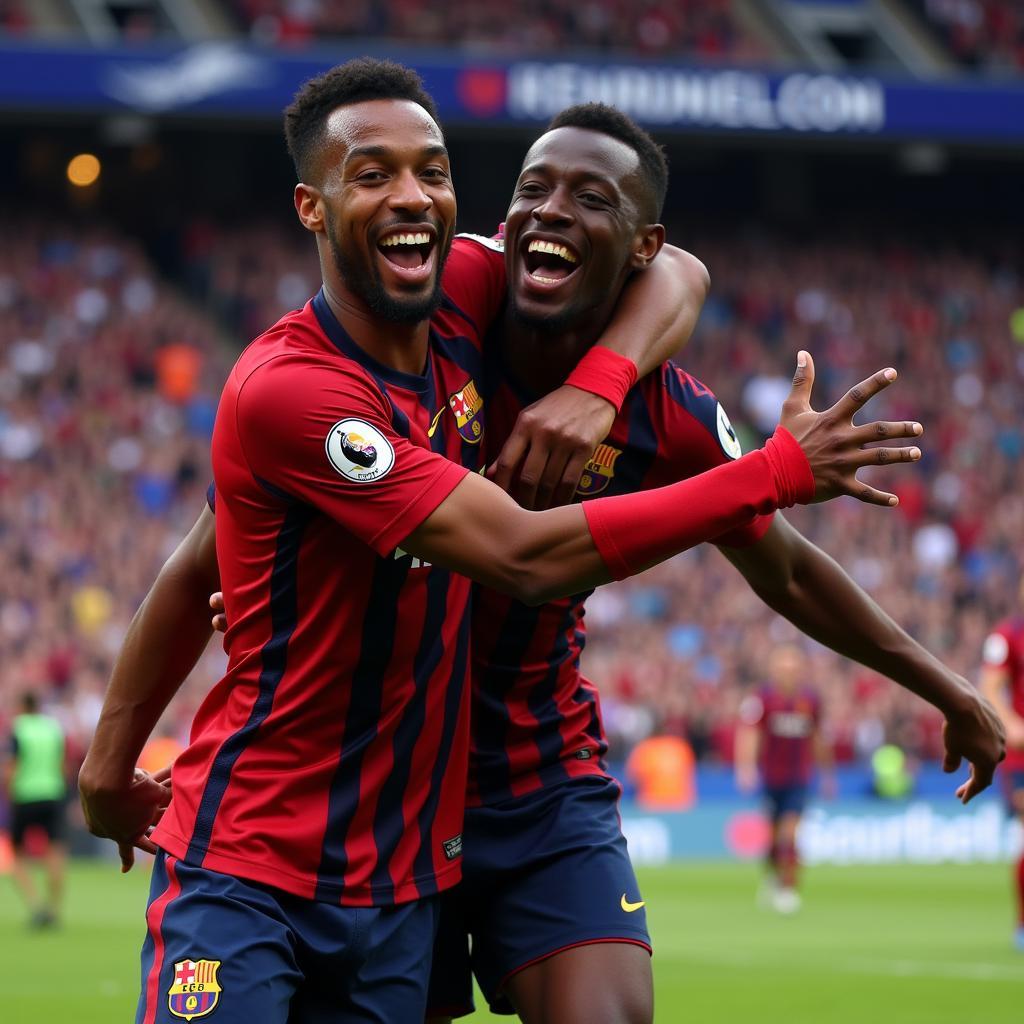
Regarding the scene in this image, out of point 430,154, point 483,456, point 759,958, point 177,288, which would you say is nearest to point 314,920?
Answer: point 483,456

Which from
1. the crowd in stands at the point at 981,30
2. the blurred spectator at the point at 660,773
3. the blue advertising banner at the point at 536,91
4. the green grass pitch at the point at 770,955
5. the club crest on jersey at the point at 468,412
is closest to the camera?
the club crest on jersey at the point at 468,412

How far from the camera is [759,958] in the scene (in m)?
12.5

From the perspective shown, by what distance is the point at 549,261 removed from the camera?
4684 millimetres

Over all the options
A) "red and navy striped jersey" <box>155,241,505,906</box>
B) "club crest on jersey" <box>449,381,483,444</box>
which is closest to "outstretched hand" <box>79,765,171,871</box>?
"red and navy striped jersey" <box>155,241,505,906</box>

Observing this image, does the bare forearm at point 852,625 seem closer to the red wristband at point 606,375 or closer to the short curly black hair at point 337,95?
the red wristband at point 606,375

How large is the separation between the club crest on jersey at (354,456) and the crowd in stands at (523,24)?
24.6m

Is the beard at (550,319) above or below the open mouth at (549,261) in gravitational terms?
below

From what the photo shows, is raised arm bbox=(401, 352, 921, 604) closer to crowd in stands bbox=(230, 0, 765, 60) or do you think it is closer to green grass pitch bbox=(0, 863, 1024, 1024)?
green grass pitch bbox=(0, 863, 1024, 1024)

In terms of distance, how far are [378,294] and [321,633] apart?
0.73 meters

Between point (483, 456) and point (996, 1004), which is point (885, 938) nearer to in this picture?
point (996, 1004)

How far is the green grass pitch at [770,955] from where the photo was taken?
1006cm

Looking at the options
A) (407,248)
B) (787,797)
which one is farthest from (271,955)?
(787,797)

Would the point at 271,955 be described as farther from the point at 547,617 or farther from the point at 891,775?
the point at 891,775

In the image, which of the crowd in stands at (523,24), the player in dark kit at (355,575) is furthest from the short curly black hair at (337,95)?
the crowd in stands at (523,24)
